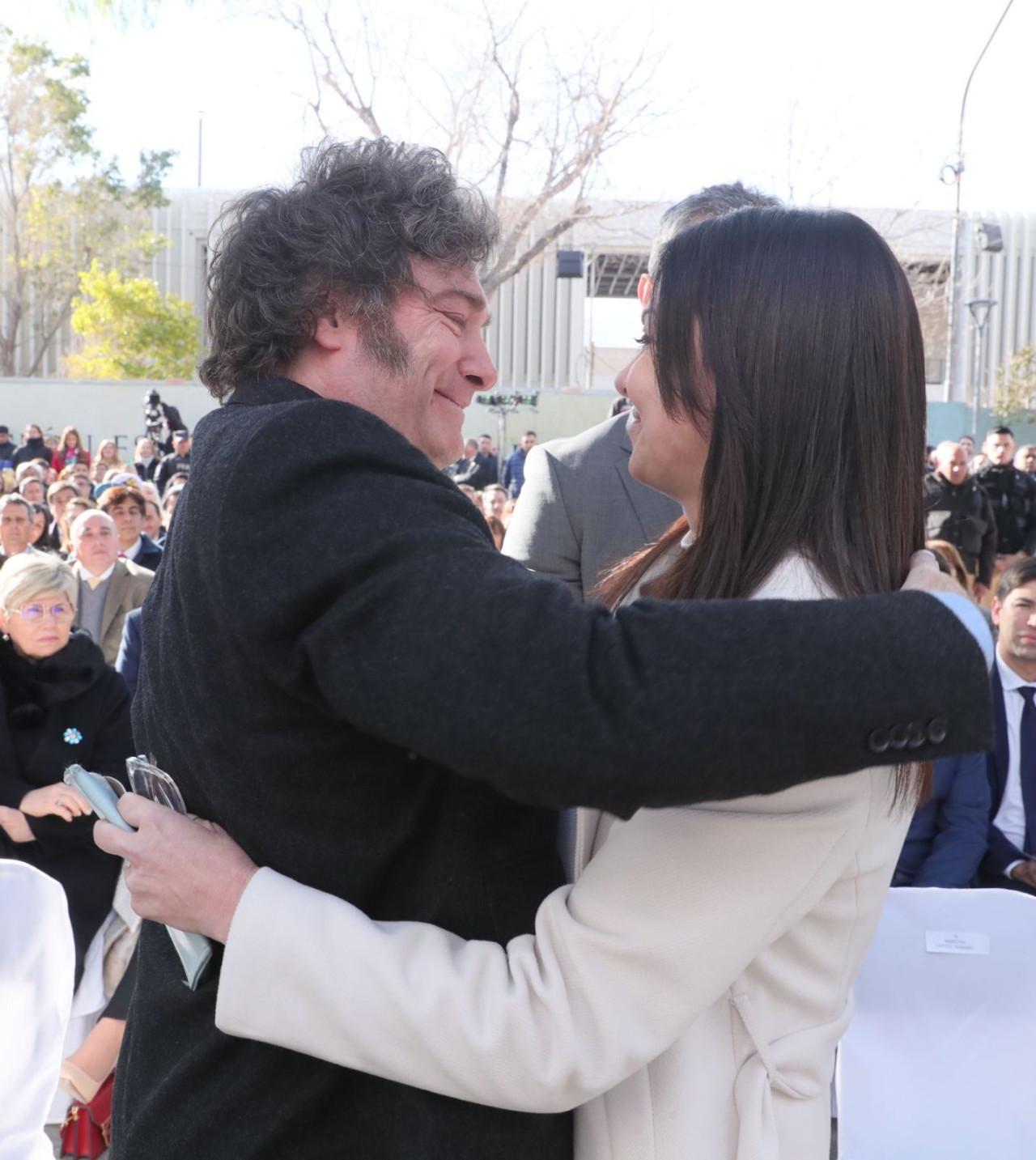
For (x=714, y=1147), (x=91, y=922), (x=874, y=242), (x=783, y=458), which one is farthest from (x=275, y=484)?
(x=91, y=922)

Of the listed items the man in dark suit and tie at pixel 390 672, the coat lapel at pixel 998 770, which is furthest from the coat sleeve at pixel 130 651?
the man in dark suit and tie at pixel 390 672

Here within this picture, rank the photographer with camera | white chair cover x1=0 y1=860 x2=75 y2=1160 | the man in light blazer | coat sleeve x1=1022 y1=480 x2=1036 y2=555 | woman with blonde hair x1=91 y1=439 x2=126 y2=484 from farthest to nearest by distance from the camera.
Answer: the photographer with camera → woman with blonde hair x1=91 y1=439 x2=126 y2=484 → coat sleeve x1=1022 y1=480 x2=1036 y2=555 → the man in light blazer → white chair cover x1=0 y1=860 x2=75 y2=1160

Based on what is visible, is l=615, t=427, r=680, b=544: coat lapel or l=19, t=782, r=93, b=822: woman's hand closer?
l=615, t=427, r=680, b=544: coat lapel

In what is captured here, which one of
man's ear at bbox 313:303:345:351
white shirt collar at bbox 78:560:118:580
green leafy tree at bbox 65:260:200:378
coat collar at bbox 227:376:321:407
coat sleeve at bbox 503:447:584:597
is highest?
green leafy tree at bbox 65:260:200:378

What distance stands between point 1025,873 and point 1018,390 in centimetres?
2615

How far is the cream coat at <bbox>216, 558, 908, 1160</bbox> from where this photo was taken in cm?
120

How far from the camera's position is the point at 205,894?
1.30m

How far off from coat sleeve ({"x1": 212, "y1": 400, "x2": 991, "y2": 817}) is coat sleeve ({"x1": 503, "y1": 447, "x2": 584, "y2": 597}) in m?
1.98

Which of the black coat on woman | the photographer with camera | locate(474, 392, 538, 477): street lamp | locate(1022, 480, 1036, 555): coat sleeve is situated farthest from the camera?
locate(474, 392, 538, 477): street lamp

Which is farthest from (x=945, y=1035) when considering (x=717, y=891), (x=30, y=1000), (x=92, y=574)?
(x=92, y=574)

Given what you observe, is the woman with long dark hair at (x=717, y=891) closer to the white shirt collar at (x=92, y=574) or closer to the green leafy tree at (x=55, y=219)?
the white shirt collar at (x=92, y=574)

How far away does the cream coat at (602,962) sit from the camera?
120 centimetres

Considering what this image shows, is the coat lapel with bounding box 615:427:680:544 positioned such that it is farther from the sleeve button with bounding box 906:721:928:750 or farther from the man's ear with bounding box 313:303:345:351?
the sleeve button with bounding box 906:721:928:750

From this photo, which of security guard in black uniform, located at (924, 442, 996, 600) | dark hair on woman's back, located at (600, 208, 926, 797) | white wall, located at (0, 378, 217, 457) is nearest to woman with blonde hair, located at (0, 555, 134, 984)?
dark hair on woman's back, located at (600, 208, 926, 797)
